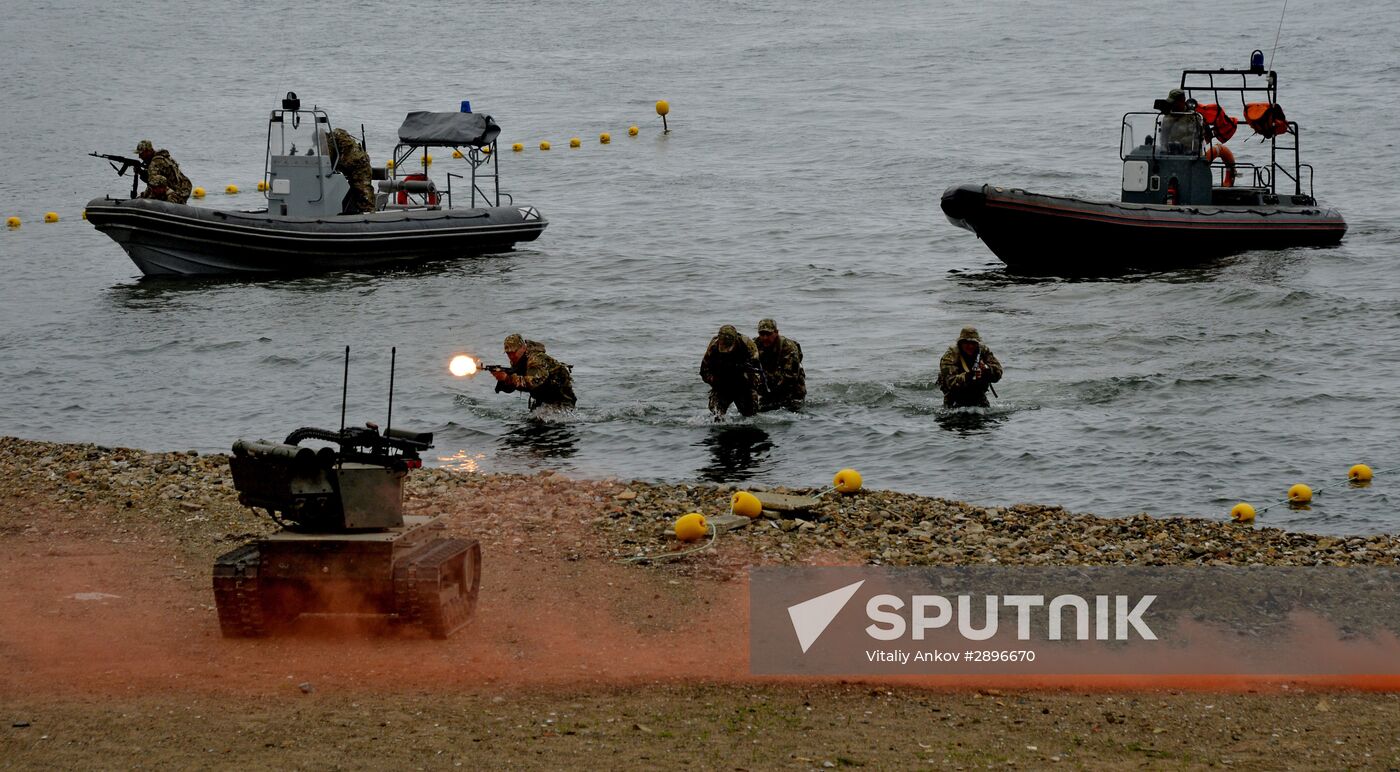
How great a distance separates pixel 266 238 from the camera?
23203mm

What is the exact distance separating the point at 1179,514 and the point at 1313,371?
6.11 metres

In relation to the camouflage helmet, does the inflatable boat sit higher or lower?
higher

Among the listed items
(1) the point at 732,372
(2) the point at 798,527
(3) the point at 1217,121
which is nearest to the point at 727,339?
(1) the point at 732,372

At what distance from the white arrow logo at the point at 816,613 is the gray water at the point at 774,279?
357cm

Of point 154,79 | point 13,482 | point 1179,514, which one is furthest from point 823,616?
point 154,79

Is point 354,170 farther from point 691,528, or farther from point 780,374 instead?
point 691,528

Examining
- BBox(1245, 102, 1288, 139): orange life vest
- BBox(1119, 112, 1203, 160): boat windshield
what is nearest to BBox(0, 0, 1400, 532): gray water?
BBox(1119, 112, 1203, 160): boat windshield

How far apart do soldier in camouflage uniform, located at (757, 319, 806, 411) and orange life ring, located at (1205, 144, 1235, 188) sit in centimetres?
954

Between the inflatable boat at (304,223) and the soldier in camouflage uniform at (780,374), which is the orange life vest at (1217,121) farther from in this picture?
the inflatable boat at (304,223)

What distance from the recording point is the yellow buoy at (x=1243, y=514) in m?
11.9

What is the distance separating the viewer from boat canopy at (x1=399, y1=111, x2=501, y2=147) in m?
23.9

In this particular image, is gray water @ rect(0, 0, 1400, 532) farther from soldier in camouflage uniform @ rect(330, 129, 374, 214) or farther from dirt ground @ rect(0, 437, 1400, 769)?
dirt ground @ rect(0, 437, 1400, 769)

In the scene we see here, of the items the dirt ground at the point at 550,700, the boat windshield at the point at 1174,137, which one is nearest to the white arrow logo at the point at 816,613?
the dirt ground at the point at 550,700

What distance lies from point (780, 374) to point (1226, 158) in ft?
33.9
